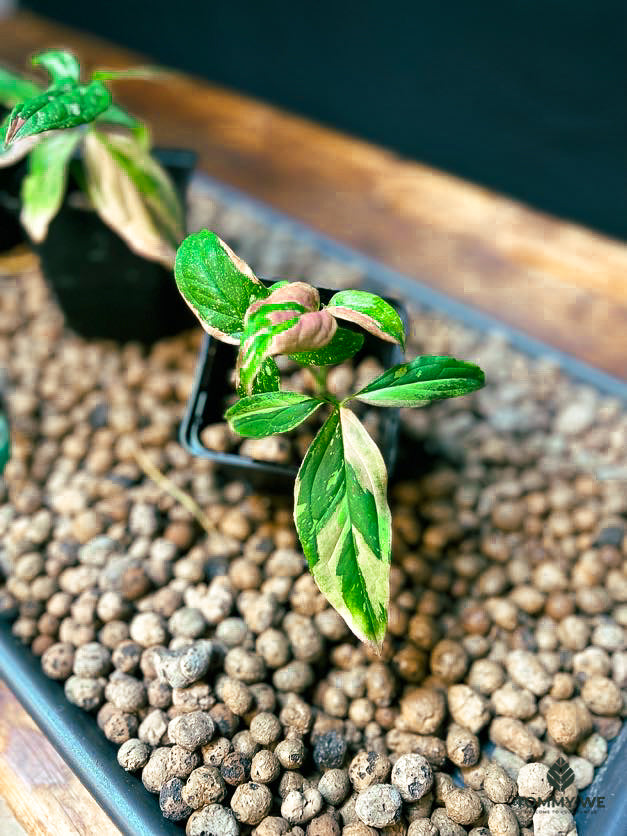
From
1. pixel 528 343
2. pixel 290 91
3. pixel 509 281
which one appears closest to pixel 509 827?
pixel 528 343

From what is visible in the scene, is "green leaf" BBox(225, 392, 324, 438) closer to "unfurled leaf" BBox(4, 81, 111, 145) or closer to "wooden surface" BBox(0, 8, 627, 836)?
"unfurled leaf" BBox(4, 81, 111, 145)

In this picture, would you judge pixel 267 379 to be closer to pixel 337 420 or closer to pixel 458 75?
pixel 337 420

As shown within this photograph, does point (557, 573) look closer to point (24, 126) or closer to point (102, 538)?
point (102, 538)

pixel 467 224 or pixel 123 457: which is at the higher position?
pixel 467 224

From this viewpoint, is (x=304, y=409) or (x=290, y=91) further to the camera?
(x=290, y=91)

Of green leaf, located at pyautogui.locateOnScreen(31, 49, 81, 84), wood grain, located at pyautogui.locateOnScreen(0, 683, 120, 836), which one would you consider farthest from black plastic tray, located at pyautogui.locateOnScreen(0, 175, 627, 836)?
green leaf, located at pyautogui.locateOnScreen(31, 49, 81, 84)

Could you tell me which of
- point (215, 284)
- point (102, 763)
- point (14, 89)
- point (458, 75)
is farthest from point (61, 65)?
point (458, 75)

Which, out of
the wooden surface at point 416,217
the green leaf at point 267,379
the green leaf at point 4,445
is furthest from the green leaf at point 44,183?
the wooden surface at point 416,217

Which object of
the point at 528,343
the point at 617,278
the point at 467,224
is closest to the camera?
the point at 528,343
